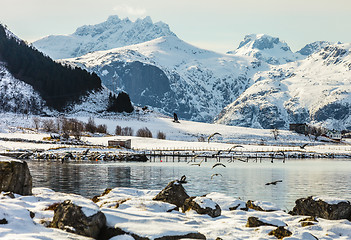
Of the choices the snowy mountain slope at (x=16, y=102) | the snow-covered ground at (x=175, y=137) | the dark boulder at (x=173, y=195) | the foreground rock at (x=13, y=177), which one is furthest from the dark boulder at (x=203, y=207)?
the snowy mountain slope at (x=16, y=102)

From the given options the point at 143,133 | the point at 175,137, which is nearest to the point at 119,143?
the point at 143,133

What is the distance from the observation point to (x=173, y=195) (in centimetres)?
2416

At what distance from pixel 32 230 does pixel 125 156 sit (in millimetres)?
81472

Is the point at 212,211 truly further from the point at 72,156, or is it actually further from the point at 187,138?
the point at 187,138

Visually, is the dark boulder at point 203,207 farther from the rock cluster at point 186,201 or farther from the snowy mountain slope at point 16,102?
the snowy mountain slope at point 16,102

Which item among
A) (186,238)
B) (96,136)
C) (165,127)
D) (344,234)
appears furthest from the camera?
(165,127)

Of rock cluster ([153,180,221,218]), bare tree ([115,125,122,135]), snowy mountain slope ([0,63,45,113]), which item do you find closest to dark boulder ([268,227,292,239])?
rock cluster ([153,180,221,218])

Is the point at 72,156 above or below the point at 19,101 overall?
below

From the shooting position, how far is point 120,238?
14.6 metres

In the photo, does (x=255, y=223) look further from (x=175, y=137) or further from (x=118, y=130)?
(x=175, y=137)

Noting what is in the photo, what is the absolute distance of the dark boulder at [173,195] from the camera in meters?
23.7

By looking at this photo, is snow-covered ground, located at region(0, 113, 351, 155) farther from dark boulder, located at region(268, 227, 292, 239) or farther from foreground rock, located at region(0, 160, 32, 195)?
dark boulder, located at region(268, 227, 292, 239)

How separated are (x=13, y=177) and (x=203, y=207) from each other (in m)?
9.30

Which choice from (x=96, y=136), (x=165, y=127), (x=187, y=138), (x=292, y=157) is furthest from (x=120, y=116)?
(x=292, y=157)
